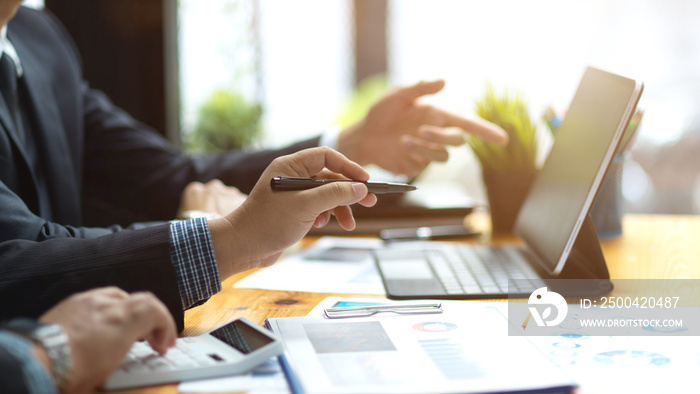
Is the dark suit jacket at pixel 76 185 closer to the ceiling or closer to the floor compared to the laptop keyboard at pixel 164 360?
closer to the ceiling

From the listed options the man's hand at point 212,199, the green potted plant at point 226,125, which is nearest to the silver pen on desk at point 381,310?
the man's hand at point 212,199

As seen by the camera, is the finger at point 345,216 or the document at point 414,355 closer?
the document at point 414,355

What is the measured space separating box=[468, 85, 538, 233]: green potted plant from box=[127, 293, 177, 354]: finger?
86 cm

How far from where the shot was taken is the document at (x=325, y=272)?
32.4 inches

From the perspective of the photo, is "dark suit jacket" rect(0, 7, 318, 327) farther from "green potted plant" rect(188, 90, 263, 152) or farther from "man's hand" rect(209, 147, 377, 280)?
"green potted plant" rect(188, 90, 263, 152)

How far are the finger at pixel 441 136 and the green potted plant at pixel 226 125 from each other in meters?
1.19

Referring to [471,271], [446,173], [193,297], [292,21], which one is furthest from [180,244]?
[292,21]

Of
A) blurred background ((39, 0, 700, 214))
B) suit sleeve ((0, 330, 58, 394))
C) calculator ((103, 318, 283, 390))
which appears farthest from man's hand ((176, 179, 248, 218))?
blurred background ((39, 0, 700, 214))

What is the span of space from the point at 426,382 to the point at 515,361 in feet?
0.32

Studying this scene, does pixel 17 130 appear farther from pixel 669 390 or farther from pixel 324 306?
pixel 669 390

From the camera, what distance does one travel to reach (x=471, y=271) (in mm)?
870

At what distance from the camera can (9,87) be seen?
0.98 metres

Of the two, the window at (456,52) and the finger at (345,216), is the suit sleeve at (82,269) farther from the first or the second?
the window at (456,52)

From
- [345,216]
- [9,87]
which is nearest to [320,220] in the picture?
[345,216]
